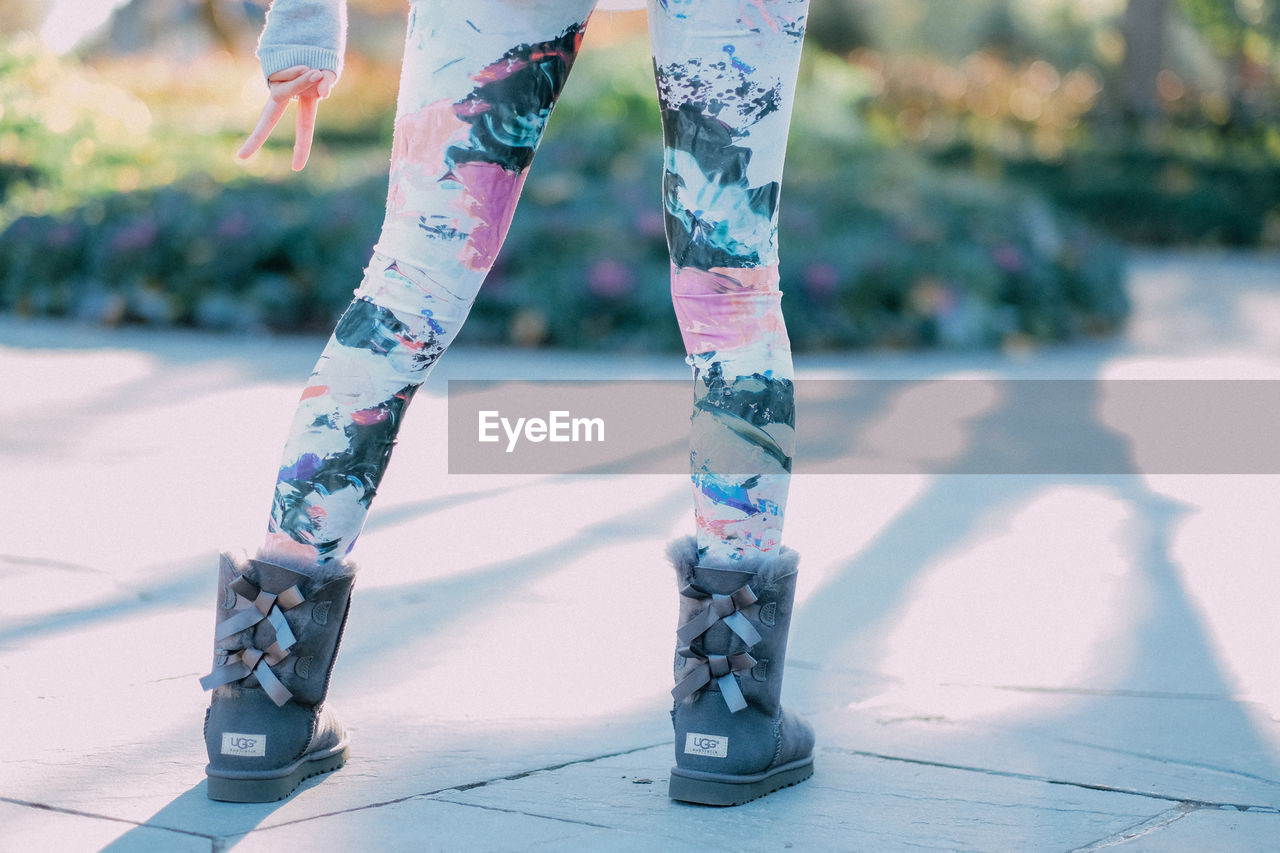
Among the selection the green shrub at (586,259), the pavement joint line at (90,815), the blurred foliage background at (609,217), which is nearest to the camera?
the pavement joint line at (90,815)

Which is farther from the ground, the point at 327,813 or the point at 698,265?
the point at 698,265

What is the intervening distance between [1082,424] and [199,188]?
4.83 metres

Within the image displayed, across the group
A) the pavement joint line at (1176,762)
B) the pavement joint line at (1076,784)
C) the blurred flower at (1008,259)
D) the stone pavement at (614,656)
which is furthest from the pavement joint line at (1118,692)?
the blurred flower at (1008,259)

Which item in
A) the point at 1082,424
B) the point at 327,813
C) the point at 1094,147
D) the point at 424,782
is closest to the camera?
the point at 327,813

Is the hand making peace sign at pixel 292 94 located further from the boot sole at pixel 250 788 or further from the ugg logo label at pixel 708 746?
the ugg logo label at pixel 708 746

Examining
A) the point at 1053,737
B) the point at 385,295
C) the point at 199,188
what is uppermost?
the point at 199,188

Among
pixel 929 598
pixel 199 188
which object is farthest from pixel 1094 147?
pixel 929 598

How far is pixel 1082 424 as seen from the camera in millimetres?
4719

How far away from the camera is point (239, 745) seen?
1.68 meters

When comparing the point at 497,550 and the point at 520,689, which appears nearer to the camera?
the point at 520,689

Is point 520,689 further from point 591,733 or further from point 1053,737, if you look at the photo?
point 1053,737

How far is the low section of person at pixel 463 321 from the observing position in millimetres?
1692

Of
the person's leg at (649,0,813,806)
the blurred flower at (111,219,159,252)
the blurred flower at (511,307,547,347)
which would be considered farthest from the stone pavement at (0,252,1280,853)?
the blurred flower at (111,219,159,252)

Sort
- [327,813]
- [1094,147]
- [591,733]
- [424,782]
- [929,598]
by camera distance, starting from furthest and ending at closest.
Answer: [1094,147] → [929,598] → [591,733] → [424,782] → [327,813]
